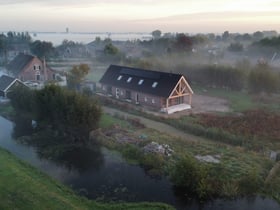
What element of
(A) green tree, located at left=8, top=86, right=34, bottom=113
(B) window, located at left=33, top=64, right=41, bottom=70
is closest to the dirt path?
(A) green tree, located at left=8, top=86, right=34, bottom=113

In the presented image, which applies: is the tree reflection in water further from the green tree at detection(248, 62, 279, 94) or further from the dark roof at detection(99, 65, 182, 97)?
the green tree at detection(248, 62, 279, 94)

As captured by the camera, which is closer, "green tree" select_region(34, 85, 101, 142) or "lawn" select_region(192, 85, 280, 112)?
"green tree" select_region(34, 85, 101, 142)

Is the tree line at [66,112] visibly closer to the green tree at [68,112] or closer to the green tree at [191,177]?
the green tree at [68,112]

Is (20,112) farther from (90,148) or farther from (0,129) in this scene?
(90,148)

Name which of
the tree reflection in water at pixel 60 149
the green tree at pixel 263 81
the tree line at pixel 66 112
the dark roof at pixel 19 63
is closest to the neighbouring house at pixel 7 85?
the tree reflection in water at pixel 60 149

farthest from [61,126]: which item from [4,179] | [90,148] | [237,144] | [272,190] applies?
[272,190]

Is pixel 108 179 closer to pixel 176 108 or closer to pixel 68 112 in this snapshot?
pixel 68 112
